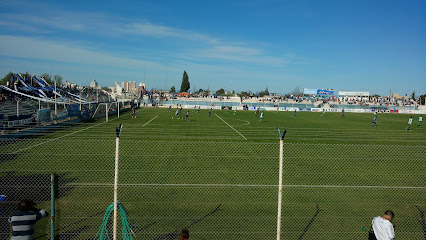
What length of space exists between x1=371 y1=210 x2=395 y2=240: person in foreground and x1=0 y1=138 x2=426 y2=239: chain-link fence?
1.13 metres

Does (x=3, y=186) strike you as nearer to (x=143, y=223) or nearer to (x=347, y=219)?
(x=143, y=223)

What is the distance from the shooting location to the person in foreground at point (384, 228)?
539cm

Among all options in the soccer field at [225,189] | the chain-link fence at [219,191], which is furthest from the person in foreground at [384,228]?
the soccer field at [225,189]

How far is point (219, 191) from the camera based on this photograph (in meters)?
10.2

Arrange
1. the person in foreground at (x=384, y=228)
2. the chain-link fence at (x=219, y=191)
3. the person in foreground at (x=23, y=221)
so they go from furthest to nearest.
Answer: the chain-link fence at (x=219, y=191) → the person in foreground at (x=384, y=228) → the person in foreground at (x=23, y=221)

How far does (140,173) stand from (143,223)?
4784 millimetres

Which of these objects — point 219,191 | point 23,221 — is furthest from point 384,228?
point 23,221

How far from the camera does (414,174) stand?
12.9 meters

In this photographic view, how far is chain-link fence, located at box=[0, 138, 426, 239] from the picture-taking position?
741 cm

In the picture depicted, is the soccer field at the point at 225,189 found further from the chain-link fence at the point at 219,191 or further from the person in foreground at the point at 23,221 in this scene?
the person in foreground at the point at 23,221

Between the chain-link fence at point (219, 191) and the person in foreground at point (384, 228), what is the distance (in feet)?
3.69

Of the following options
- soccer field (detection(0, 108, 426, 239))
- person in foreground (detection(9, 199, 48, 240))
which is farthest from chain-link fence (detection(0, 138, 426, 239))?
person in foreground (detection(9, 199, 48, 240))

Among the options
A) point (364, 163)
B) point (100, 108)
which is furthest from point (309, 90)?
point (364, 163)

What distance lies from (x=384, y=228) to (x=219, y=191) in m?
5.58
